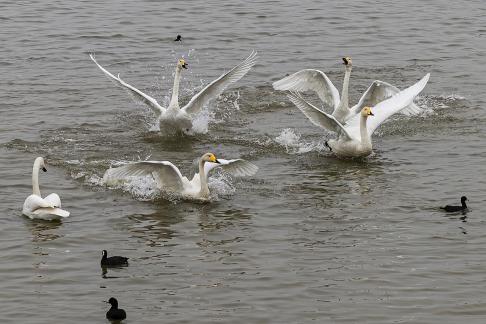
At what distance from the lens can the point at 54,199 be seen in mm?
14102

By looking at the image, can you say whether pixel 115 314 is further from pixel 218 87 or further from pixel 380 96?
pixel 380 96

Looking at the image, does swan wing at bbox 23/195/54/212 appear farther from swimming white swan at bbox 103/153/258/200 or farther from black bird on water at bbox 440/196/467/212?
black bird on water at bbox 440/196/467/212

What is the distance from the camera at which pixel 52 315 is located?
11.4m

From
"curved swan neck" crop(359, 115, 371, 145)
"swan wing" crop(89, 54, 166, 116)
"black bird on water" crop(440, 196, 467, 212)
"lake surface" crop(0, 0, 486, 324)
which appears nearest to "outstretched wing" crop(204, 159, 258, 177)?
"lake surface" crop(0, 0, 486, 324)

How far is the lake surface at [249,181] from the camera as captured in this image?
1190cm

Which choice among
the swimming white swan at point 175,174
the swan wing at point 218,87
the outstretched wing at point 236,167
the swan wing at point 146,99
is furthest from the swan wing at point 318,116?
the swan wing at point 146,99

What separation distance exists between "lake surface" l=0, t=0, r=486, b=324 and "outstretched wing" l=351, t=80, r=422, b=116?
183 millimetres

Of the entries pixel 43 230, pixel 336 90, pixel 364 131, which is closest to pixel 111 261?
pixel 43 230

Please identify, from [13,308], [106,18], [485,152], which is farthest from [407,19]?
[13,308]

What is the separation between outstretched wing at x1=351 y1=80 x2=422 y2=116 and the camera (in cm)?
1906

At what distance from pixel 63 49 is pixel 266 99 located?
5968mm

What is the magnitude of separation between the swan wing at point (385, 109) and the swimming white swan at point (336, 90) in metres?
0.28

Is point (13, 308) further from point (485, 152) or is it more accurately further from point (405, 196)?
point (485, 152)

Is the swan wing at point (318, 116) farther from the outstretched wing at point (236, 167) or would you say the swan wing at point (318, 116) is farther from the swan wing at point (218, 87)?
the outstretched wing at point (236, 167)
